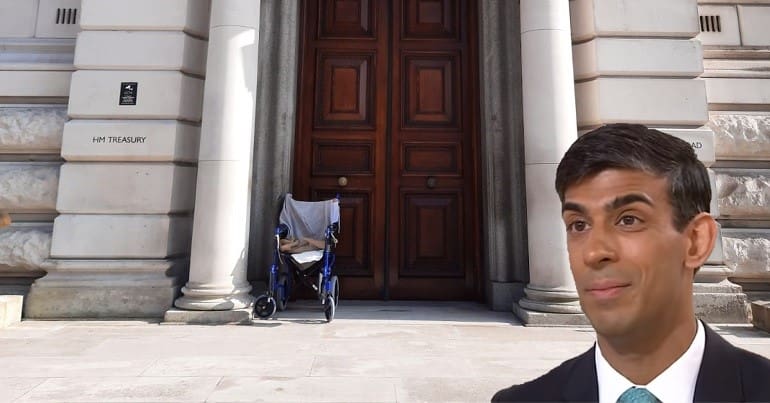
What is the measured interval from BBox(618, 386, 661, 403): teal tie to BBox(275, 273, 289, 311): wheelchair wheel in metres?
4.98

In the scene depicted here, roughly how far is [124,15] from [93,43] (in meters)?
0.58

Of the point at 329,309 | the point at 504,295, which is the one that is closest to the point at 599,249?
the point at 329,309

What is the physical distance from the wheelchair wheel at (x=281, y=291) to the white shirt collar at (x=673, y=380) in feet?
16.2

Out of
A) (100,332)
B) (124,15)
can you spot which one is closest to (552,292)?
(100,332)

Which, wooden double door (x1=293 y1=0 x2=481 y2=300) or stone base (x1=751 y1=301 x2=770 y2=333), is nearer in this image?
stone base (x1=751 y1=301 x2=770 y2=333)

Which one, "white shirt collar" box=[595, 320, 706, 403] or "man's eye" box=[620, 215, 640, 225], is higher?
"man's eye" box=[620, 215, 640, 225]

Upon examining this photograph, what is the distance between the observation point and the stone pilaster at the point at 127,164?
216 inches

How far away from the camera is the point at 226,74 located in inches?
218

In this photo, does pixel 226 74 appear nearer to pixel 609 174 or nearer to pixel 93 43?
pixel 93 43

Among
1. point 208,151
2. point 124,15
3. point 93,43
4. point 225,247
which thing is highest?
point 124,15

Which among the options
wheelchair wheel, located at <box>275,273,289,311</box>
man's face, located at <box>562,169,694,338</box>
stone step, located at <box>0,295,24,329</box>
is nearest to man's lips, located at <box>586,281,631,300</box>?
man's face, located at <box>562,169,694,338</box>

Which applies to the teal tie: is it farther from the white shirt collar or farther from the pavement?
the pavement

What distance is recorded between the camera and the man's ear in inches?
36.0

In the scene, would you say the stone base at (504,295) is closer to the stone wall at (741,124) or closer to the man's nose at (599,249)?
the stone wall at (741,124)
